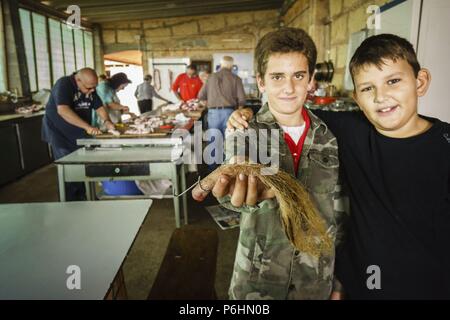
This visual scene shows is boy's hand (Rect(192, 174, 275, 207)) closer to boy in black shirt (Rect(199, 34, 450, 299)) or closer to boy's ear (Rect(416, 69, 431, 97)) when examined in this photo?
boy in black shirt (Rect(199, 34, 450, 299))

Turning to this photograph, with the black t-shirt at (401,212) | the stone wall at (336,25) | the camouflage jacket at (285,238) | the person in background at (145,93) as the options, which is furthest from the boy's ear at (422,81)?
the person in background at (145,93)

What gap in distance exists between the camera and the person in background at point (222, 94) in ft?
19.6

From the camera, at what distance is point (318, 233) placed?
1251mm

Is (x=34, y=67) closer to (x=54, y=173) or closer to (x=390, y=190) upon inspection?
(x=54, y=173)

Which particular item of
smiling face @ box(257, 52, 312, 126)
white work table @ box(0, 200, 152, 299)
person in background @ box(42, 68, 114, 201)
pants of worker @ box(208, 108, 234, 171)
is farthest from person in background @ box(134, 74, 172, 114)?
smiling face @ box(257, 52, 312, 126)

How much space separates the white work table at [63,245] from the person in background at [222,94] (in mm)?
4024

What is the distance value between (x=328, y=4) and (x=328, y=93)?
2.27 meters

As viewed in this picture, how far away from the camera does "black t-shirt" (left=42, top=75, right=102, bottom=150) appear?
3867mm

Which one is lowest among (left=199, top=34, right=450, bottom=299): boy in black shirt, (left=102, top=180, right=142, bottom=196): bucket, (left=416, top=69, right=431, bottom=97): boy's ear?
(left=102, top=180, right=142, bottom=196): bucket

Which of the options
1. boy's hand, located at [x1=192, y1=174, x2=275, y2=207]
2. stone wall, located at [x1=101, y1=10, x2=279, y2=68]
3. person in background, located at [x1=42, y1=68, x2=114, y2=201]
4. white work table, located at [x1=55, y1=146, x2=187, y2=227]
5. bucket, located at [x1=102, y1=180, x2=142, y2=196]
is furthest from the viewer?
stone wall, located at [x1=101, y1=10, x2=279, y2=68]

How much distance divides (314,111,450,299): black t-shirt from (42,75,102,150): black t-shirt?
11.8 feet

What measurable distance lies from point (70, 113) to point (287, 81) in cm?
330

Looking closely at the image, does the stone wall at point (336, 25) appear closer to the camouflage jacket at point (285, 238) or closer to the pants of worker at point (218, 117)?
the pants of worker at point (218, 117)
